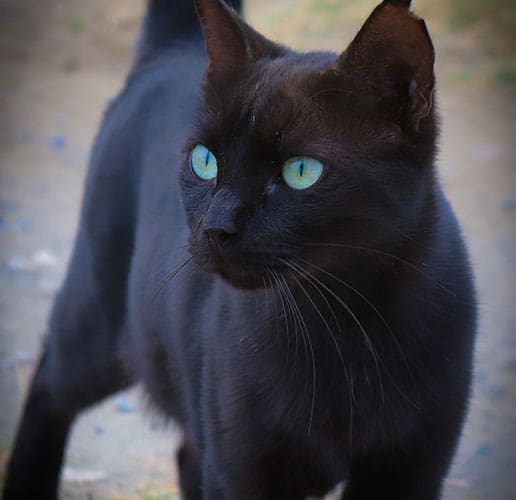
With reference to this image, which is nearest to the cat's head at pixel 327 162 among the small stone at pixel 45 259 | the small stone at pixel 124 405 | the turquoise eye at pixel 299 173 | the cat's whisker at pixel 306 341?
the turquoise eye at pixel 299 173

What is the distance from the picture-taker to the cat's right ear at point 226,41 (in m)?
1.73

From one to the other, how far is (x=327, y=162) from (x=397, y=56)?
19 centimetres

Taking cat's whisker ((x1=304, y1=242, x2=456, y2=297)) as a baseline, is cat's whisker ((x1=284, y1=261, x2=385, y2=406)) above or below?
below

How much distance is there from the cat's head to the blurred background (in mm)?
496

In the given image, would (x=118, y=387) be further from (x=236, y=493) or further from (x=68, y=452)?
(x=236, y=493)

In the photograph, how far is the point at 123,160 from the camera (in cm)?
238

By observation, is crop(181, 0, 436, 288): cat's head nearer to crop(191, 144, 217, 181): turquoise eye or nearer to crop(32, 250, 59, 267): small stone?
crop(191, 144, 217, 181): turquoise eye

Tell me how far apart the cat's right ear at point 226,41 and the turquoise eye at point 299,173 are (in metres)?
→ 0.27

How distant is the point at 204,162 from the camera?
1678 millimetres

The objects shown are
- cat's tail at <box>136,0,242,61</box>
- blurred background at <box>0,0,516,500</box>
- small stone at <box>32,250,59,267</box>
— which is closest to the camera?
cat's tail at <box>136,0,242,61</box>

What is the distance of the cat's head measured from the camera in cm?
151

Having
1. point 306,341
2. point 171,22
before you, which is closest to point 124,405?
point 171,22

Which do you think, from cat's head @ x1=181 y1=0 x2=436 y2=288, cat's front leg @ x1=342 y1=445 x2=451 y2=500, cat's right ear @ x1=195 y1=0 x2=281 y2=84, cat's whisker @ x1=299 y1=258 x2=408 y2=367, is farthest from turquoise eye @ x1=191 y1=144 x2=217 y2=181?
cat's front leg @ x1=342 y1=445 x2=451 y2=500

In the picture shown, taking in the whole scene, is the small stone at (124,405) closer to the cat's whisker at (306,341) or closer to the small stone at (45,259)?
the small stone at (45,259)
